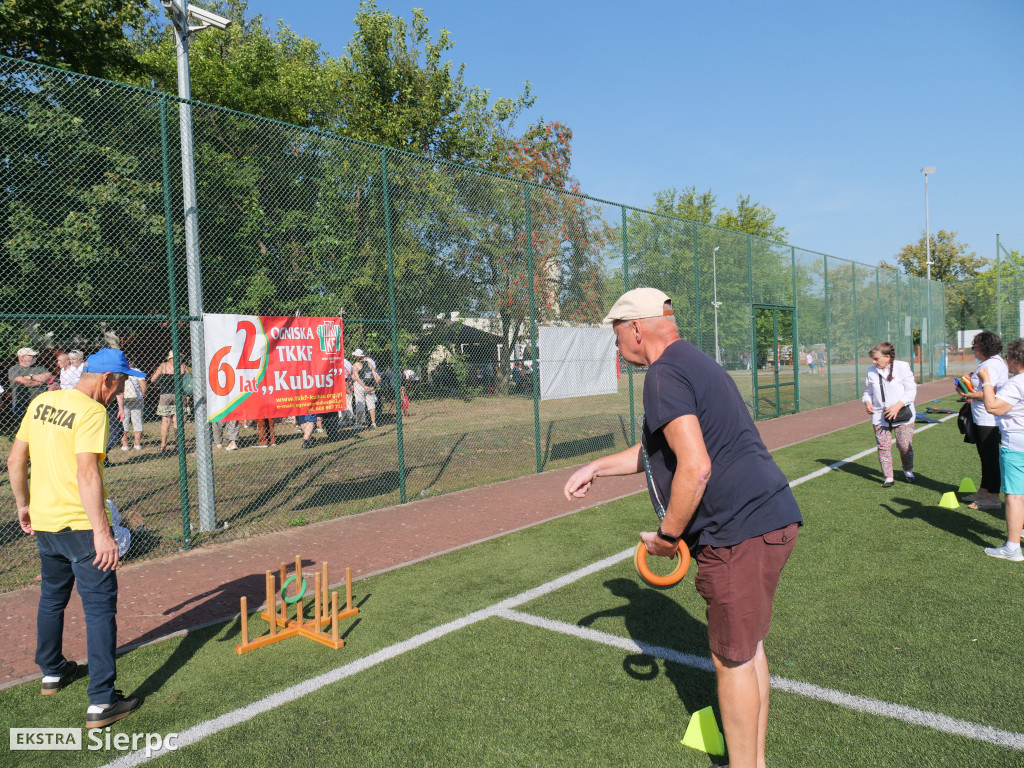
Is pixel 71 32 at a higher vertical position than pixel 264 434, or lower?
higher

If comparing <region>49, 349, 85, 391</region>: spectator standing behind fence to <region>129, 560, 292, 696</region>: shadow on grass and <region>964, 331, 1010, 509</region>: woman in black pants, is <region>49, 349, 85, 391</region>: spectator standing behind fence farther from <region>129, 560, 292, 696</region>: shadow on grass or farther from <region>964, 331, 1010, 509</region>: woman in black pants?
<region>964, 331, 1010, 509</region>: woman in black pants

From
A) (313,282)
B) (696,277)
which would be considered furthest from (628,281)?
(313,282)

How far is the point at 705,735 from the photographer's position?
3014mm

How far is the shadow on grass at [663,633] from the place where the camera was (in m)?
3.62

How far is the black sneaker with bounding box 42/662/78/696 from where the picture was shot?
3801mm

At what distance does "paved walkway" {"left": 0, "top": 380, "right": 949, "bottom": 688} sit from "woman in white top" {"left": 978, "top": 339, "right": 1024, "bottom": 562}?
166 inches

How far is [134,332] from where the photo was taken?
8.24 m

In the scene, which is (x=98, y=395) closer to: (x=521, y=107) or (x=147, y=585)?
(x=147, y=585)

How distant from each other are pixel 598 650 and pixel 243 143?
311 inches

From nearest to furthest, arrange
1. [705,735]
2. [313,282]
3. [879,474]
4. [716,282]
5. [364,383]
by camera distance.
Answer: [705,735], [879,474], [313,282], [364,383], [716,282]

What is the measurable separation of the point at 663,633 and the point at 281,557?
12.6ft

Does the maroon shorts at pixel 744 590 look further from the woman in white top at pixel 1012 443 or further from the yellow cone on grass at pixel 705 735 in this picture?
the woman in white top at pixel 1012 443

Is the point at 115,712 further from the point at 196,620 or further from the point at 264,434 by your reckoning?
the point at 264,434

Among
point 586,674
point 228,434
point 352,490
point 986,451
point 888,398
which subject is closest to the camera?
point 586,674
